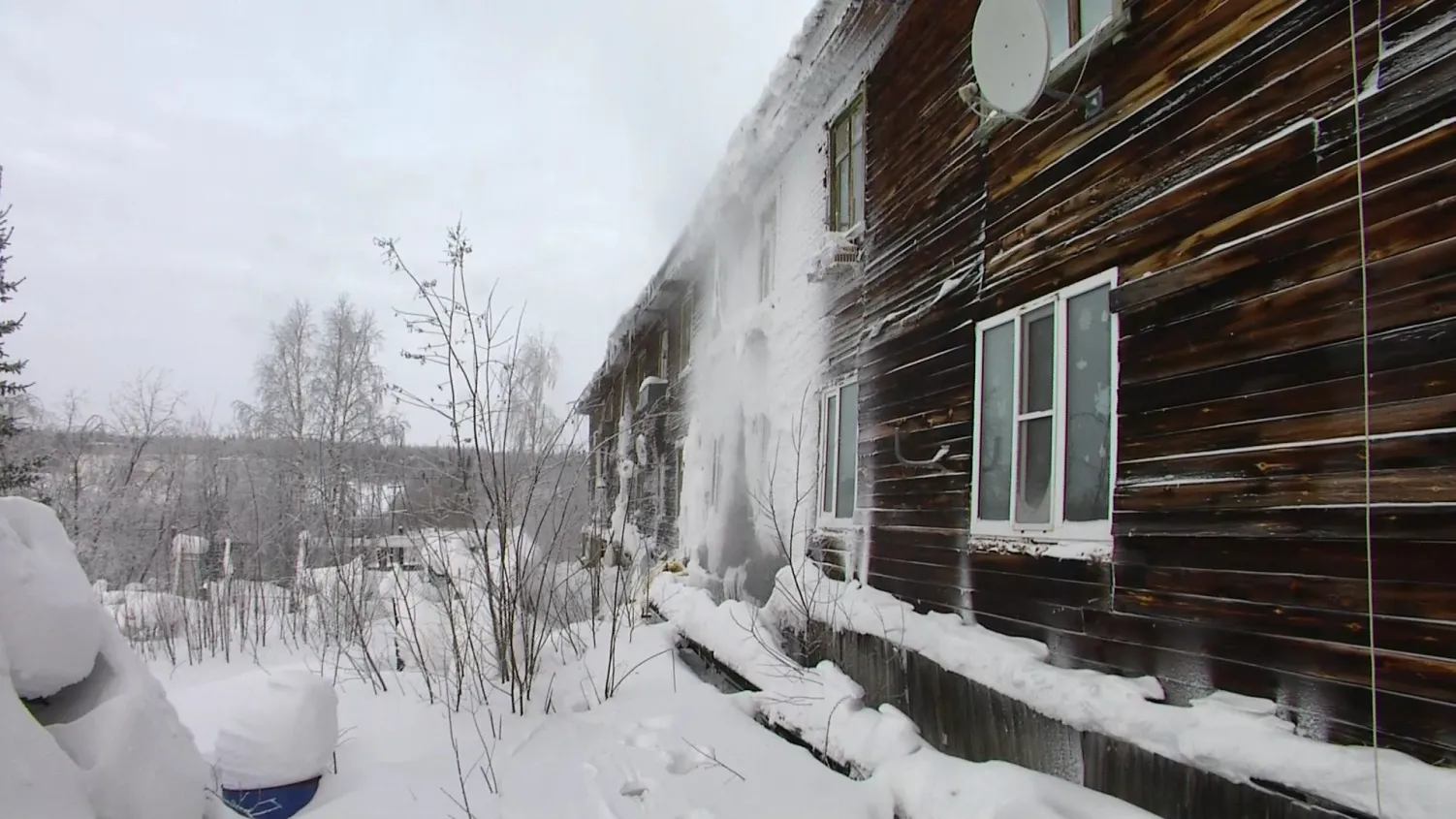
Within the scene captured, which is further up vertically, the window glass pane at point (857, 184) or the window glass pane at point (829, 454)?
the window glass pane at point (857, 184)

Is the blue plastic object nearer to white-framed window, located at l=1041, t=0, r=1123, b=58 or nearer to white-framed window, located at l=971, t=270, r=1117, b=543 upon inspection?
white-framed window, located at l=971, t=270, r=1117, b=543

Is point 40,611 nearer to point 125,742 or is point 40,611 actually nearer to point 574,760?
point 125,742

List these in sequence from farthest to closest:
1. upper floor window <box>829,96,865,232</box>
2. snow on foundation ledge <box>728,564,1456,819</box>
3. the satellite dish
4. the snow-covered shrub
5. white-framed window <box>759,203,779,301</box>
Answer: the snow-covered shrub → white-framed window <box>759,203,779,301</box> → upper floor window <box>829,96,865,232</box> → the satellite dish → snow on foundation ledge <box>728,564,1456,819</box>

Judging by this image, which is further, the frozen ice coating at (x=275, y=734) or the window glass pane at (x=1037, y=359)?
the window glass pane at (x=1037, y=359)

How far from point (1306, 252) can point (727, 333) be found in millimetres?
8824

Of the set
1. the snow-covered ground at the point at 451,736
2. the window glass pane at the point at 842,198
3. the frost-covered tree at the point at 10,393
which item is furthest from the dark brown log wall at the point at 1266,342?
the frost-covered tree at the point at 10,393

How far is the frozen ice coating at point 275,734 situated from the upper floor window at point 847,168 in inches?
229

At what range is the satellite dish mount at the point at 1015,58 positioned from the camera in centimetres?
418

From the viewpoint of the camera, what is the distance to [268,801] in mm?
3889

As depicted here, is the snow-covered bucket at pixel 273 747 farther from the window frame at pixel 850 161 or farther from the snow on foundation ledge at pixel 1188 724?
the window frame at pixel 850 161

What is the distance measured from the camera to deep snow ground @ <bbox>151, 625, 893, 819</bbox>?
4.27m

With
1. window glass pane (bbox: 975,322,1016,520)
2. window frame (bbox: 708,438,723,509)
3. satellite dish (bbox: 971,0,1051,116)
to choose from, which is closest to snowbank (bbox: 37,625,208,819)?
window glass pane (bbox: 975,322,1016,520)

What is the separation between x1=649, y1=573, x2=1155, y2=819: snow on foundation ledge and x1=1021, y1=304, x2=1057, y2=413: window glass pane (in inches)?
76.7

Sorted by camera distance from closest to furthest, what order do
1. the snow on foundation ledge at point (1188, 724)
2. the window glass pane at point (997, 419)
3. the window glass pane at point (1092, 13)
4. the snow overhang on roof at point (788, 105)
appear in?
the snow on foundation ledge at point (1188, 724), the window glass pane at point (1092, 13), the window glass pane at point (997, 419), the snow overhang on roof at point (788, 105)
